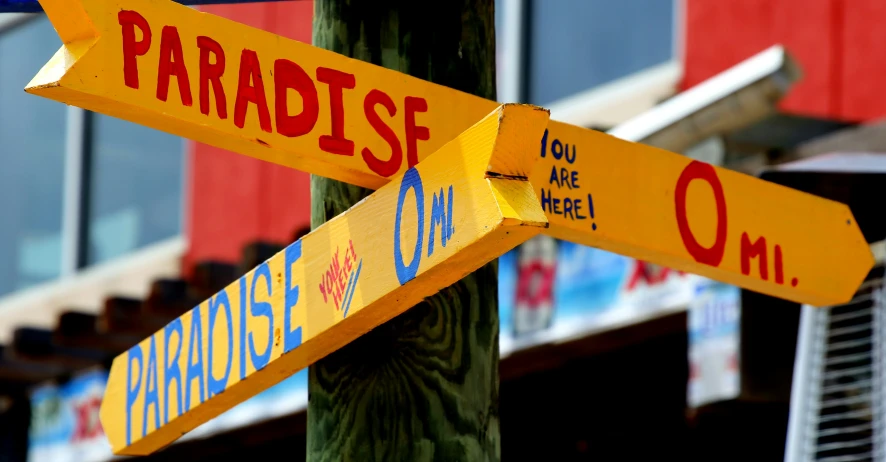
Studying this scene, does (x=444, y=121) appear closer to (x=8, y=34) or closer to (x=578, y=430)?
(x=578, y=430)

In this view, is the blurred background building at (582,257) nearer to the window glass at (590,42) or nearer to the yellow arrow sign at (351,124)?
the window glass at (590,42)

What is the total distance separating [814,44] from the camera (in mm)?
7008

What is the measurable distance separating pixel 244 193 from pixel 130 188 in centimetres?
187

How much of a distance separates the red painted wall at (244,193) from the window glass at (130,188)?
0.41 m

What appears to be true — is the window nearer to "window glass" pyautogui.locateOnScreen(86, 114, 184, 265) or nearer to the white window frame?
"window glass" pyautogui.locateOnScreen(86, 114, 184, 265)

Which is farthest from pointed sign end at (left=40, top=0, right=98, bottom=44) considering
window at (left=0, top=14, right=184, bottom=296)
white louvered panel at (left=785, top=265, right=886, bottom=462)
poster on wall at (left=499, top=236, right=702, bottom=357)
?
window at (left=0, top=14, right=184, bottom=296)

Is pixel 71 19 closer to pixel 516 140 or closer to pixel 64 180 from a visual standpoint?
pixel 516 140

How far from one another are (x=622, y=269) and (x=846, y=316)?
2606 millimetres

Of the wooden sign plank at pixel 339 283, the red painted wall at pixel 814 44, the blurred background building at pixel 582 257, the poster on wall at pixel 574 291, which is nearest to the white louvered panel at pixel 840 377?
the blurred background building at pixel 582 257

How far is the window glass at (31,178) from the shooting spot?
1286 cm

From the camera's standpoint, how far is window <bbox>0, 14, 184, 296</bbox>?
1195cm

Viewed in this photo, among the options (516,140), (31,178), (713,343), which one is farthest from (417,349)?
(31,178)

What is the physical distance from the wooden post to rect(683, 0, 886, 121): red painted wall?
416cm

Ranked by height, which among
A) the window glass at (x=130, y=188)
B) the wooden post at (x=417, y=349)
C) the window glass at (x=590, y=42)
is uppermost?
the window glass at (x=130, y=188)
